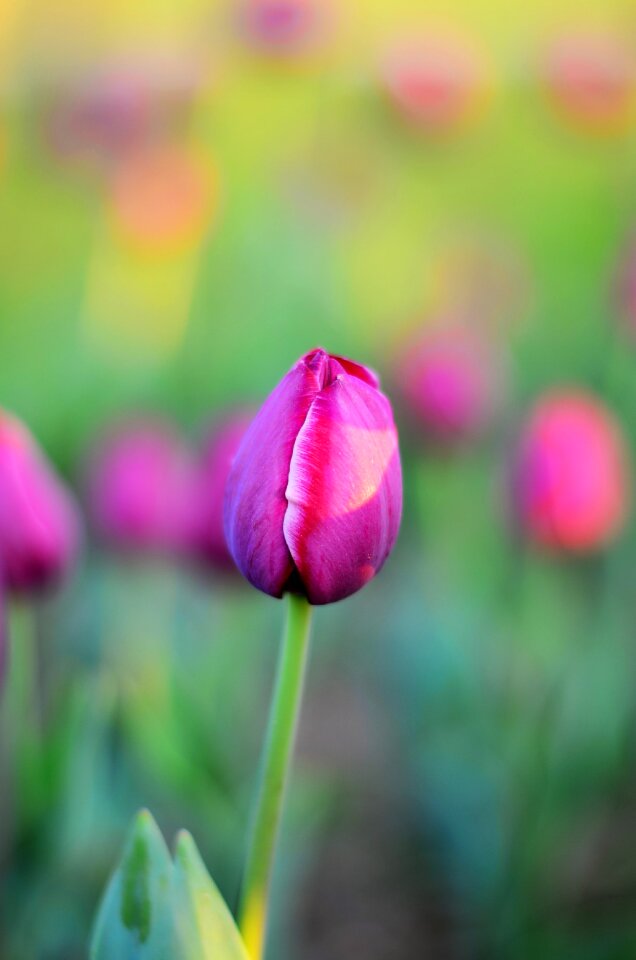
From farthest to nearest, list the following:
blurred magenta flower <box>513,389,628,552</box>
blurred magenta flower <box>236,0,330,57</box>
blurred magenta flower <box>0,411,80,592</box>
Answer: blurred magenta flower <box>236,0,330,57</box> < blurred magenta flower <box>513,389,628,552</box> < blurred magenta flower <box>0,411,80,592</box>

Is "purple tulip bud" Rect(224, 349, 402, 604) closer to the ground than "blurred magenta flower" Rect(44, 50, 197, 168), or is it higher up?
closer to the ground

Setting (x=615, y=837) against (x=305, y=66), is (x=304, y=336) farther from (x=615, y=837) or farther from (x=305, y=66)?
(x=615, y=837)

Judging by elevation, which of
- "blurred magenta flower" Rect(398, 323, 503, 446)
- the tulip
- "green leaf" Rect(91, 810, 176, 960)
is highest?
"blurred magenta flower" Rect(398, 323, 503, 446)

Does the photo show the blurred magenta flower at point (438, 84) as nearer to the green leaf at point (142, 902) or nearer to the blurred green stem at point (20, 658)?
the blurred green stem at point (20, 658)

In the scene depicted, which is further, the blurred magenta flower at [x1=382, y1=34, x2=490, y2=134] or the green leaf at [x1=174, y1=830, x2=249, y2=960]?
the blurred magenta flower at [x1=382, y1=34, x2=490, y2=134]

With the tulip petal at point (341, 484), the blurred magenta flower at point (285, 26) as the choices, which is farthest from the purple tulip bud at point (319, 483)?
the blurred magenta flower at point (285, 26)

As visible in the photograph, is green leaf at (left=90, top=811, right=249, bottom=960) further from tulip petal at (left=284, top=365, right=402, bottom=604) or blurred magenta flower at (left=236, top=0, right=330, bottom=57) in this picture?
blurred magenta flower at (left=236, top=0, right=330, bottom=57)

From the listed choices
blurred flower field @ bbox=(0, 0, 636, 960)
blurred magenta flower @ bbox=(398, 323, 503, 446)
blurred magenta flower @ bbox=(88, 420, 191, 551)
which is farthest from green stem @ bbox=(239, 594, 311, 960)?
blurred magenta flower @ bbox=(398, 323, 503, 446)
